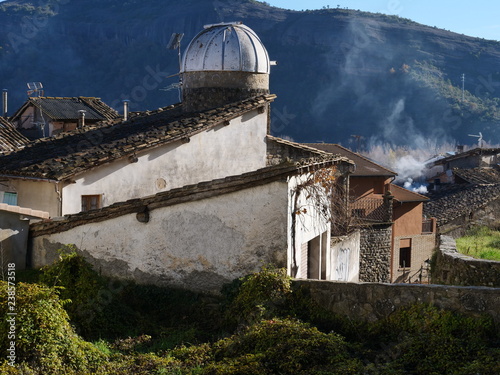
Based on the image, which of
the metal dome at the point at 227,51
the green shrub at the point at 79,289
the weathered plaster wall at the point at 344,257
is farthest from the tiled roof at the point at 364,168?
the green shrub at the point at 79,289

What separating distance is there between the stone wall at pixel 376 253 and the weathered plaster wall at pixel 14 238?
1882cm

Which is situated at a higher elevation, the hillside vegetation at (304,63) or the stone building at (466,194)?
the hillside vegetation at (304,63)

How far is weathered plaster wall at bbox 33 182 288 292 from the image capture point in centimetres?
1111

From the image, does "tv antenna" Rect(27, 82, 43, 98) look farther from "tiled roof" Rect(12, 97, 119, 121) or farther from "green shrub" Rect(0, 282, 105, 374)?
"green shrub" Rect(0, 282, 105, 374)

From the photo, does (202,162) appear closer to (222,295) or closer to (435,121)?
(222,295)

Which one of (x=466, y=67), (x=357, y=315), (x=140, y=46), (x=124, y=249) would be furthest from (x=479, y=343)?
(x=466, y=67)

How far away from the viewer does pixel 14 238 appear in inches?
512

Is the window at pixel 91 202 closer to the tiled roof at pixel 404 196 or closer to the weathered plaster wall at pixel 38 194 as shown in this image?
the weathered plaster wall at pixel 38 194

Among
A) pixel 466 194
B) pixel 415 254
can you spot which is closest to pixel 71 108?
pixel 415 254

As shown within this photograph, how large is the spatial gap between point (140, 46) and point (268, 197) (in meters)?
102

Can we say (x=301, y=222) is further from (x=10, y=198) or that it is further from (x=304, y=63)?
(x=304, y=63)

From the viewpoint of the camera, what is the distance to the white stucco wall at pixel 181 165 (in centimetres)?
1677

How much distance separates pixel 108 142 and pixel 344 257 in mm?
6842

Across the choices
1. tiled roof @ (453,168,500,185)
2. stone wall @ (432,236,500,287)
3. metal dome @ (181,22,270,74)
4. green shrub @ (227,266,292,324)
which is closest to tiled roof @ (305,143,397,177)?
tiled roof @ (453,168,500,185)
